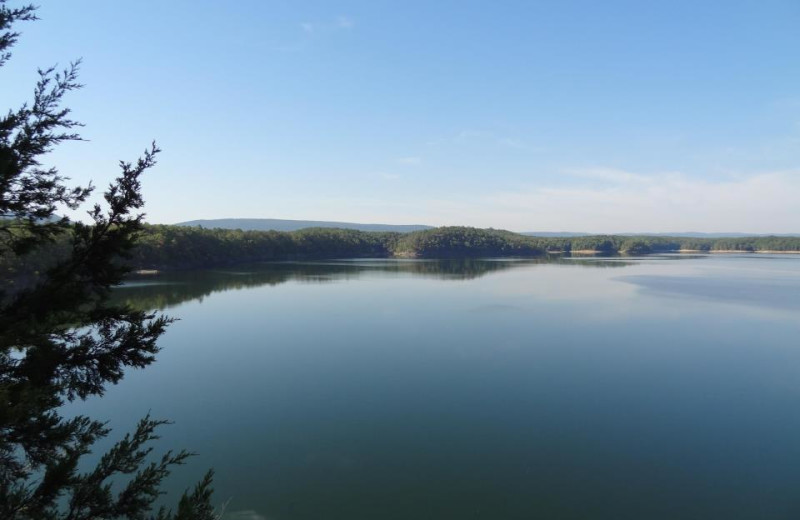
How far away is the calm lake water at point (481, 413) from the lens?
7.32 m

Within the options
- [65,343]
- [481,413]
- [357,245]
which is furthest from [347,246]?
[65,343]

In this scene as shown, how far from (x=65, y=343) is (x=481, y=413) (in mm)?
8651

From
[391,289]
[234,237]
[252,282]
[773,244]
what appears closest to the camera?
[391,289]

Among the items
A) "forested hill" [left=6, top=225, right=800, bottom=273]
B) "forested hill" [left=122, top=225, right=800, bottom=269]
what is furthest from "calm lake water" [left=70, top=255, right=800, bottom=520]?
"forested hill" [left=122, top=225, right=800, bottom=269]

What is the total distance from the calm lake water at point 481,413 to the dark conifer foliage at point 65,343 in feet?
13.7

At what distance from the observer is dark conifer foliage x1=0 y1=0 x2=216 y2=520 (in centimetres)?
296

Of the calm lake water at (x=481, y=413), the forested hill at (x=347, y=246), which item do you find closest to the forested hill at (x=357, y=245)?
the forested hill at (x=347, y=246)

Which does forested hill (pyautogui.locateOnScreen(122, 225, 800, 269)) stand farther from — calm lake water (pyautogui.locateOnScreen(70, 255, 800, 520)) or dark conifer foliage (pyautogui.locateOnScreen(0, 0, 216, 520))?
dark conifer foliage (pyautogui.locateOnScreen(0, 0, 216, 520))

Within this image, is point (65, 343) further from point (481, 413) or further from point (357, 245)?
point (357, 245)

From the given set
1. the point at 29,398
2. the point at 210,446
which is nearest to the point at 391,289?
the point at 210,446

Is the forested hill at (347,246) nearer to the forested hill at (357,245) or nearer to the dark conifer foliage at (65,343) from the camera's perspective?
the forested hill at (357,245)

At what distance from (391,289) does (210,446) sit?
84.9 feet

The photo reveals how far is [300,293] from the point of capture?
31656 millimetres

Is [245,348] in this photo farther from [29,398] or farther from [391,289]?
[391,289]
